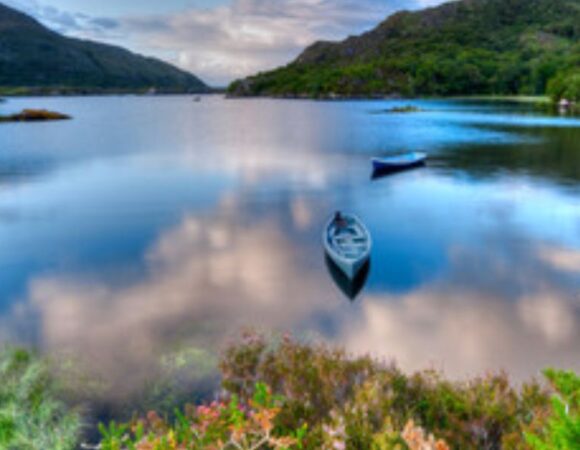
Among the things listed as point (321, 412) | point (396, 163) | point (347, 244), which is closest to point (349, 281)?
point (347, 244)

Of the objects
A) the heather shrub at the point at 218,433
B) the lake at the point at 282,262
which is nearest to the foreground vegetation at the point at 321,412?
the heather shrub at the point at 218,433

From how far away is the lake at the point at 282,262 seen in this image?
18859 mm

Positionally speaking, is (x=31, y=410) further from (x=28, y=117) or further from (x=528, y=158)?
(x=28, y=117)

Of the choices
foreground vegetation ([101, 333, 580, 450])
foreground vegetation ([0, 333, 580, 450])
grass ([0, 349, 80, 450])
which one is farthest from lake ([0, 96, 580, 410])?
foreground vegetation ([101, 333, 580, 450])

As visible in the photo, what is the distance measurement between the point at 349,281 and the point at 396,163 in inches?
1436

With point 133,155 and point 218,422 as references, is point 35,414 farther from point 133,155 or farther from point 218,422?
point 133,155

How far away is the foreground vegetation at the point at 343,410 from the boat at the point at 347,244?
36.5ft

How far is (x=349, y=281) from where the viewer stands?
2416cm

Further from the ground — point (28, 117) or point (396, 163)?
point (396, 163)

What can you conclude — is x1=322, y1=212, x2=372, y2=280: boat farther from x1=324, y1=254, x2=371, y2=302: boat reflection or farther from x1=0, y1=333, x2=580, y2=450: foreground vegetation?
x1=0, y1=333, x2=580, y2=450: foreground vegetation

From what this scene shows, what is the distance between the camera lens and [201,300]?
23047 millimetres

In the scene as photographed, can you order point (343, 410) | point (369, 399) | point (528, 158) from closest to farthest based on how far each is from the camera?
point (369, 399) → point (343, 410) → point (528, 158)

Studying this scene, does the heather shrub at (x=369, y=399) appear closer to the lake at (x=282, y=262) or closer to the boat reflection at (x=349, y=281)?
the lake at (x=282, y=262)

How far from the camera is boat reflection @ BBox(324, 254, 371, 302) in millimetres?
23375
